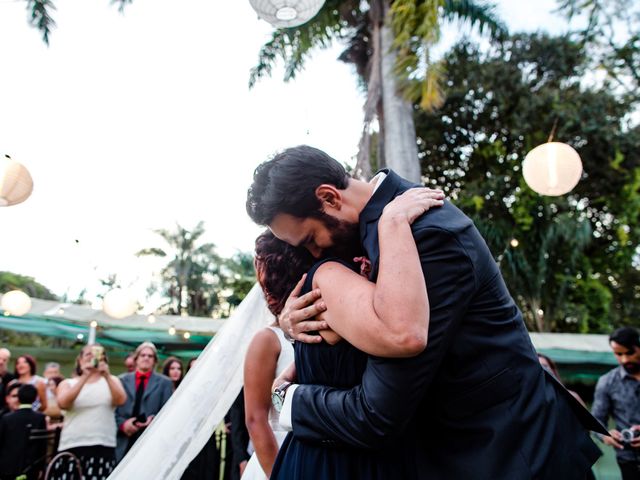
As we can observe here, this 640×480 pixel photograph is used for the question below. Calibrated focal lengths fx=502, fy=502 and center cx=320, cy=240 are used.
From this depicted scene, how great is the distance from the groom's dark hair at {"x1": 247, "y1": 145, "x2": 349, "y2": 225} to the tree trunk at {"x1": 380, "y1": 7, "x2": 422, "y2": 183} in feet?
17.9

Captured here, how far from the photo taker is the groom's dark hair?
1.38 m

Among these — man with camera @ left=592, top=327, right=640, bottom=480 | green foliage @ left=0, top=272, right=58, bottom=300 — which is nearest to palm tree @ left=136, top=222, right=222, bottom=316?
green foliage @ left=0, top=272, right=58, bottom=300

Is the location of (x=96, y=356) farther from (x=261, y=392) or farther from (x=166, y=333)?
(x=166, y=333)

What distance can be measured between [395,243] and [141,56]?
A: 33.9 ft

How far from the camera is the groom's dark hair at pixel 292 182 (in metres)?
1.38

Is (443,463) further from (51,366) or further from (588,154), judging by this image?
(588,154)

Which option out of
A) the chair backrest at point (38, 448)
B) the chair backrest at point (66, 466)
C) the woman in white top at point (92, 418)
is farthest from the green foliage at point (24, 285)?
the chair backrest at point (66, 466)

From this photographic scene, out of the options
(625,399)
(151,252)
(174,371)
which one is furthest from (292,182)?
(151,252)

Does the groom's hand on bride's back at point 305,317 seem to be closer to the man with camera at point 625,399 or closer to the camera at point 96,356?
the man with camera at point 625,399

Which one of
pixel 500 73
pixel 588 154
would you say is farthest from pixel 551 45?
pixel 588 154

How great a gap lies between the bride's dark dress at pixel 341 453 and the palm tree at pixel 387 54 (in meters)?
5.46

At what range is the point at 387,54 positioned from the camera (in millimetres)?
7715

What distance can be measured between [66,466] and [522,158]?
13.2 m

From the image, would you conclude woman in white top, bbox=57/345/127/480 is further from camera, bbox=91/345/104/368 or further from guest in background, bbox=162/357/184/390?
guest in background, bbox=162/357/184/390
